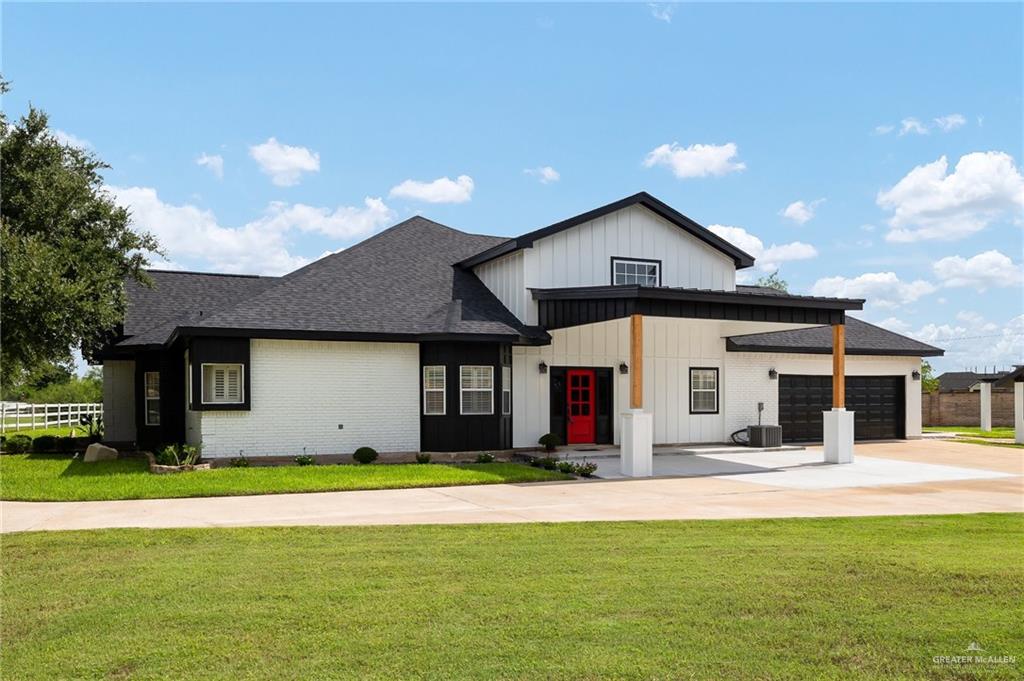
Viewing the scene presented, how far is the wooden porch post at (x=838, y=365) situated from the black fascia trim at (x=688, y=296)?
680 millimetres

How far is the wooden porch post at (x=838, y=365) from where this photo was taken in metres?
20.5

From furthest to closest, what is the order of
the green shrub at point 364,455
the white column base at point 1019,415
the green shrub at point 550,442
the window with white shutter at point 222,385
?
the white column base at point 1019,415
the green shrub at point 550,442
the green shrub at point 364,455
the window with white shutter at point 222,385

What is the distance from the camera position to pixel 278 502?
13031 mm

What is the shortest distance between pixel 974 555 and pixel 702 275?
15800 mm

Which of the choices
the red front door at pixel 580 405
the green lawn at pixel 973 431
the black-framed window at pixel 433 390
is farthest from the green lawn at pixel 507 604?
the green lawn at pixel 973 431

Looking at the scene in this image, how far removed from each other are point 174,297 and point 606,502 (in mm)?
17138

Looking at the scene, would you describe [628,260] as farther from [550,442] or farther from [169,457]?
[169,457]

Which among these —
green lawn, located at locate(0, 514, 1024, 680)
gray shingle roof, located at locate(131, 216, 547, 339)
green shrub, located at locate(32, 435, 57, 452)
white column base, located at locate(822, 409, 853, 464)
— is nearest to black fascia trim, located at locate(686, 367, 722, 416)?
white column base, located at locate(822, 409, 853, 464)

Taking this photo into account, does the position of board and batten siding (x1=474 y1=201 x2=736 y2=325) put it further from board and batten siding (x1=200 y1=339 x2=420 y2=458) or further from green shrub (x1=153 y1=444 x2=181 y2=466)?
green shrub (x1=153 y1=444 x2=181 y2=466)

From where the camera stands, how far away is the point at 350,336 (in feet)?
63.0

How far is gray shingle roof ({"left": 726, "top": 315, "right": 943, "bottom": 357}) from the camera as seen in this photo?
84.7ft

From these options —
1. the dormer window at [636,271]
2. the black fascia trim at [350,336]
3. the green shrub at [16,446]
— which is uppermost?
the dormer window at [636,271]

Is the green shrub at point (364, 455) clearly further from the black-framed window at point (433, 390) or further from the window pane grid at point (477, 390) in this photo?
the window pane grid at point (477, 390)

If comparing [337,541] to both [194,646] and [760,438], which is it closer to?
[194,646]
